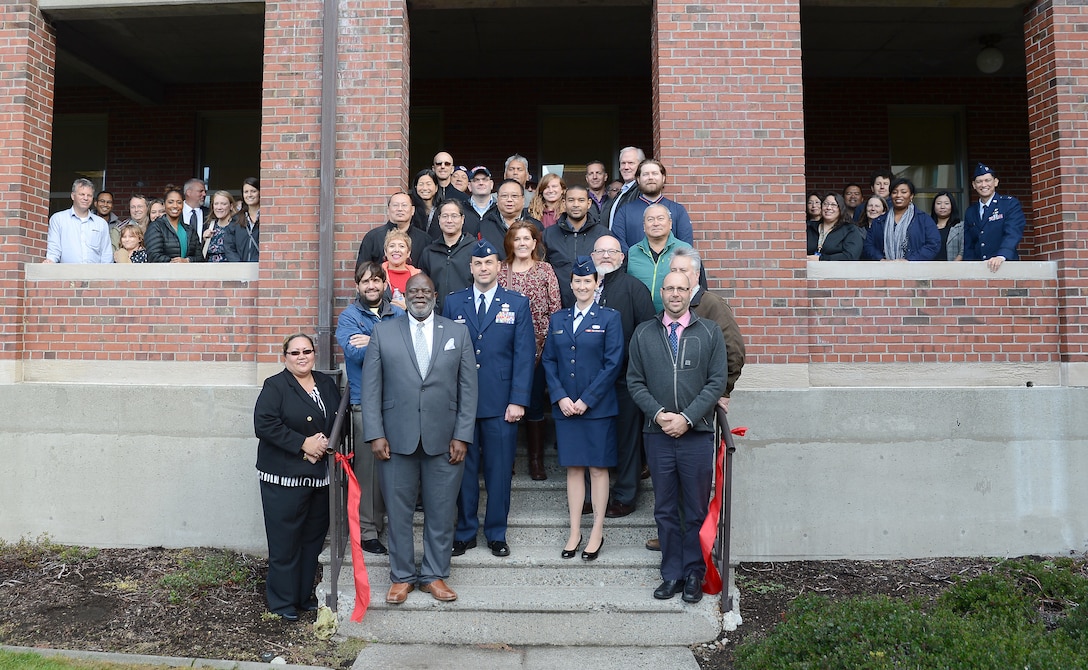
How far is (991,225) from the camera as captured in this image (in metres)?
6.63

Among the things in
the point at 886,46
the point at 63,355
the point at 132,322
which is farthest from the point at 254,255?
the point at 886,46

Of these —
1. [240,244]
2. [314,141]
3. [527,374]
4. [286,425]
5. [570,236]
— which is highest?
[314,141]

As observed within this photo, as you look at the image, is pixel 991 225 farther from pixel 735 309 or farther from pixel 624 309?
pixel 624 309

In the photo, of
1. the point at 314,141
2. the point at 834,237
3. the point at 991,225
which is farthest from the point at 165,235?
the point at 991,225

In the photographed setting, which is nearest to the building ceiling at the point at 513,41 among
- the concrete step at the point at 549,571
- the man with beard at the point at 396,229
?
the man with beard at the point at 396,229

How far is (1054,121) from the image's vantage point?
21.5 feet

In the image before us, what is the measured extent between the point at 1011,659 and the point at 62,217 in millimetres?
7862

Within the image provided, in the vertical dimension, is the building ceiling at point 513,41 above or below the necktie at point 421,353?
above

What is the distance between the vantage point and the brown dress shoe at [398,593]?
4.93 meters

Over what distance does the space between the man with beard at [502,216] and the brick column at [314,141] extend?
0.96m

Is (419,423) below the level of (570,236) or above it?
below

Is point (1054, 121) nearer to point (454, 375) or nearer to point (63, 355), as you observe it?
point (454, 375)

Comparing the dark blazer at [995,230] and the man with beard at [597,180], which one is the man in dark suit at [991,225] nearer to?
the dark blazer at [995,230]

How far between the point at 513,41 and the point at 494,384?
5233mm
